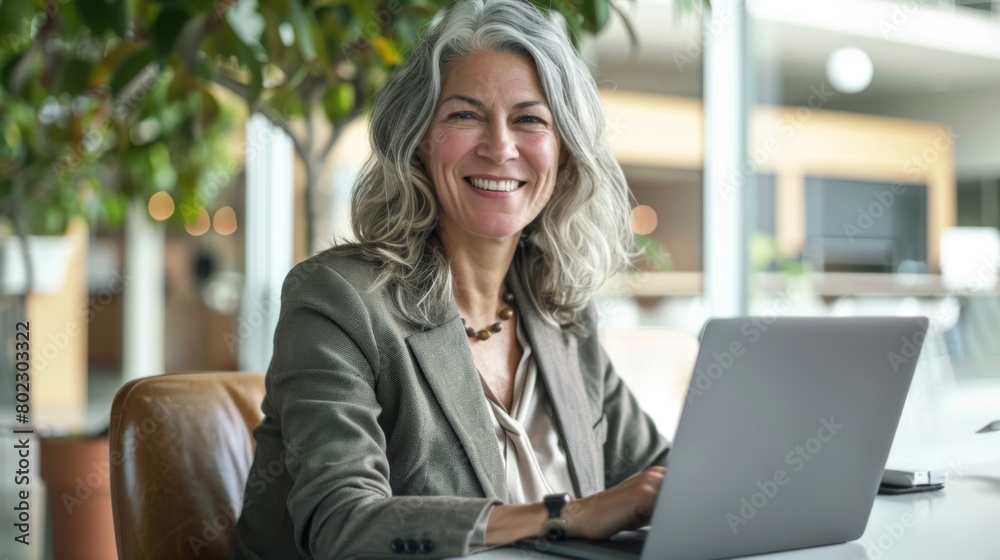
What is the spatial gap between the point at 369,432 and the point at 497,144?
523 mm

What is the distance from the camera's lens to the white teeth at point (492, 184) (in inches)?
65.0

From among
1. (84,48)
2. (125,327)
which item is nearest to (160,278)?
(125,327)

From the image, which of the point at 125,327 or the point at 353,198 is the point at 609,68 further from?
the point at 125,327

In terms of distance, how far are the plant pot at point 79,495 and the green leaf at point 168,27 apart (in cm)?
107

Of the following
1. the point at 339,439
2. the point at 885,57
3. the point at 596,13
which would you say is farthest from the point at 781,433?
the point at 885,57

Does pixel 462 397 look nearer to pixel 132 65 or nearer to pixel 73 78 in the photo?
pixel 132 65

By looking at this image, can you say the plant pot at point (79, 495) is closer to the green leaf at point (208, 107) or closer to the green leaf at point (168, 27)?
the green leaf at point (208, 107)

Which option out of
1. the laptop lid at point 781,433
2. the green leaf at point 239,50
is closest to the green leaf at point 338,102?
the green leaf at point 239,50

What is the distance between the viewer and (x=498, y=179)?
5.43ft

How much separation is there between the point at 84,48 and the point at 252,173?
131 inches

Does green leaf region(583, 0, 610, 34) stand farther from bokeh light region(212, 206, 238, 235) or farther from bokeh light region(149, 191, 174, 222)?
bokeh light region(212, 206, 238, 235)

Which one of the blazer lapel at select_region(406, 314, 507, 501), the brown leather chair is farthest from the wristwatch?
the brown leather chair

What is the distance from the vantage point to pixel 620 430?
1860mm

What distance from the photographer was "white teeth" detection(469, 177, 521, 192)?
5.41 ft
